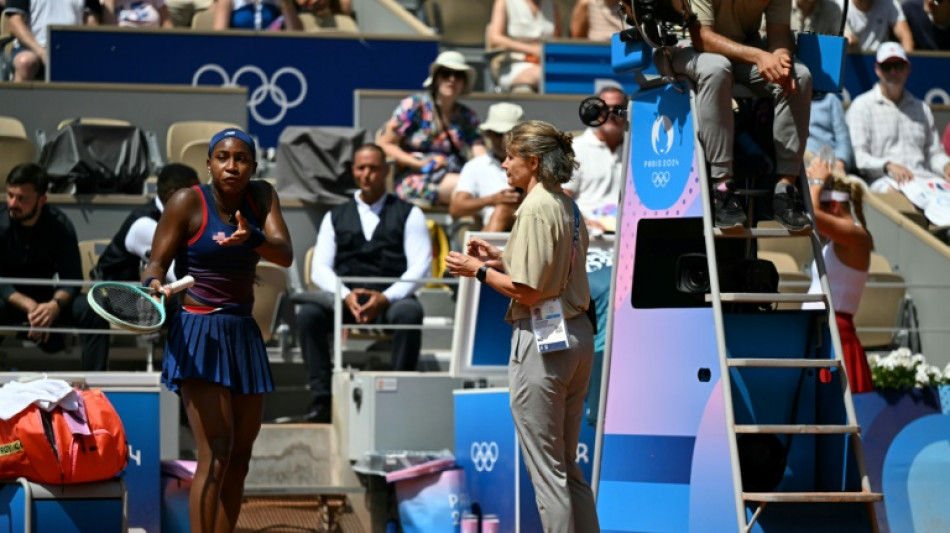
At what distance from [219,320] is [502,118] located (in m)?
5.07

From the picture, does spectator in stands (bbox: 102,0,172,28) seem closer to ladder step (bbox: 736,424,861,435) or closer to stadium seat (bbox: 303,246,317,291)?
stadium seat (bbox: 303,246,317,291)

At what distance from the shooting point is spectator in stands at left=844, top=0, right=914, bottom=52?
15102 mm

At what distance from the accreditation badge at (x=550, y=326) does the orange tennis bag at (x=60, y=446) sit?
197cm

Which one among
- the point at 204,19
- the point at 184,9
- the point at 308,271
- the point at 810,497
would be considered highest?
the point at 184,9

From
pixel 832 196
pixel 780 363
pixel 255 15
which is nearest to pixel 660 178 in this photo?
pixel 780 363

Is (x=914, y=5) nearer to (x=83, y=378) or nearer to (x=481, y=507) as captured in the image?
(x=481, y=507)

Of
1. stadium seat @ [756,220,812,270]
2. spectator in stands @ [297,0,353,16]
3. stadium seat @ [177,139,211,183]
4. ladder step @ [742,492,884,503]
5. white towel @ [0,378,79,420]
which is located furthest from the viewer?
spectator in stands @ [297,0,353,16]

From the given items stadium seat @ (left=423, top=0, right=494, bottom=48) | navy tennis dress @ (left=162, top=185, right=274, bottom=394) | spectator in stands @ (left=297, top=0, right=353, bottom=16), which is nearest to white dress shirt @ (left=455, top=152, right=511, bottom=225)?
spectator in stands @ (left=297, top=0, right=353, bottom=16)

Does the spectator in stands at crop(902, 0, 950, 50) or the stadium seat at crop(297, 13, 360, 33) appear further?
the spectator in stands at crop(902, 0, 950, 50)

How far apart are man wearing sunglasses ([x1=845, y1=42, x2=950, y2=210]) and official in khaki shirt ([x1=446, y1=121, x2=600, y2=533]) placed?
7.09 meters

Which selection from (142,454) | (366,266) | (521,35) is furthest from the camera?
(521,35)

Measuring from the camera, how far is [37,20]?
559 inches

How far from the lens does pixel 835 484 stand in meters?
7.22

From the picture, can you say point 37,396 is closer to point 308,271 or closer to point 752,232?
point 752,232
